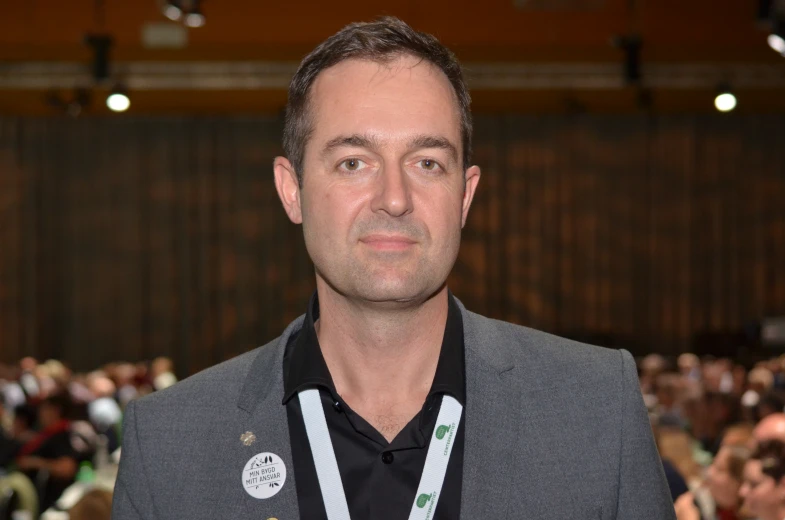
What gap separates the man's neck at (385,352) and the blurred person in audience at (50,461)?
20.3 ft

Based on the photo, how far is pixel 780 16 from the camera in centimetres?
602

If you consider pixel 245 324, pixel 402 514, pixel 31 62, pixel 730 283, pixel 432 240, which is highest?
pixel 432 240

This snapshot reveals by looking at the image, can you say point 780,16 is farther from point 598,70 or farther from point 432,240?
point 598,70

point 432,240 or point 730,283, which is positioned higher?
point 432,240

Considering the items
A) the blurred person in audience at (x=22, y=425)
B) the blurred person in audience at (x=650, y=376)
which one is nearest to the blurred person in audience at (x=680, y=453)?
the blurred person in audience at (x=650, y=376)

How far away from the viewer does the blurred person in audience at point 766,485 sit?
4227mm

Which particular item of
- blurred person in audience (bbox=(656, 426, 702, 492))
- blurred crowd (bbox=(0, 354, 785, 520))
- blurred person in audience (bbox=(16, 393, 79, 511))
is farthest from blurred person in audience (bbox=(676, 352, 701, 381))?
blurred person in audience (bbox=(16, 393, 79, 511))

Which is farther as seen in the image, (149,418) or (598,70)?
(598,70)

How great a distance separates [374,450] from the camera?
167cm

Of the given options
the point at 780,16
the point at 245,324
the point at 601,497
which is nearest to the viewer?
the point at 601,497

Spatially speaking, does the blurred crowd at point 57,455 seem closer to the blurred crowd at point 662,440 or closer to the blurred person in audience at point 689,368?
the blurred crowd at point 662,440

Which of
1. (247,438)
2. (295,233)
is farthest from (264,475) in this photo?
(295,233)

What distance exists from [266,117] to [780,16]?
14530 mm

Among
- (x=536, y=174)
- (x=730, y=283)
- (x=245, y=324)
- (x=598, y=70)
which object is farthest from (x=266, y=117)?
(x=730, y=283)
